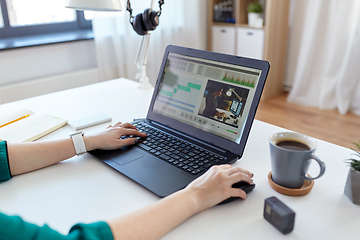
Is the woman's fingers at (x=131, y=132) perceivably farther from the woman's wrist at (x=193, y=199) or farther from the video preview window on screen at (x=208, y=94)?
the woman's wrist at (x=193, y=199)

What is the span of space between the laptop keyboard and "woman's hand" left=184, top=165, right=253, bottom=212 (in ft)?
0.23

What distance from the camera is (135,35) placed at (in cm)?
283

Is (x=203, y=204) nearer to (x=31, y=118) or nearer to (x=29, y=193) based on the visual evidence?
(x=29, y=193)

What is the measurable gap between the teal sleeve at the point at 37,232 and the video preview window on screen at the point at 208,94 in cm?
43

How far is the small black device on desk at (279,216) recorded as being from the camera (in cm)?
58

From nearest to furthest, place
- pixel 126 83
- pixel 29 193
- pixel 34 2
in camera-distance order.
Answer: pixel 29 193 < pixel 126 83 < pixel 34 2

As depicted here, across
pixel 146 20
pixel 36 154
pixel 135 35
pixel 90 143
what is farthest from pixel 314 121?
pixel 36 154

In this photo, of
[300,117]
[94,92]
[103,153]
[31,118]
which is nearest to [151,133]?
[103,153]

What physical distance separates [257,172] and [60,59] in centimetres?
229

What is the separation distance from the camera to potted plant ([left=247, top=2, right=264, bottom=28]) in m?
3.05

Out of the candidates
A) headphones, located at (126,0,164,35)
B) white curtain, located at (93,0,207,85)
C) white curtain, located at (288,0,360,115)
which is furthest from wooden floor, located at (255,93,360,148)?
headphones, located at (126,0,164,35)

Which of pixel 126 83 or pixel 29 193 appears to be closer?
pixel 29 193

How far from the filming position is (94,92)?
1491mm

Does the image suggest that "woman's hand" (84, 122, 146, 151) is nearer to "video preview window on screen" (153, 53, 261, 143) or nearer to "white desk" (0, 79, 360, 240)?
"white desk" (0, 79, 360, 240)
